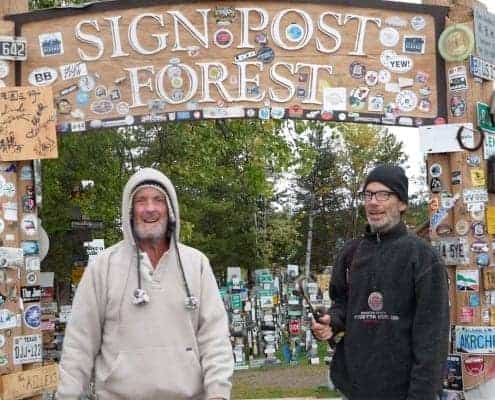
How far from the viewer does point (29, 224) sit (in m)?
5.14

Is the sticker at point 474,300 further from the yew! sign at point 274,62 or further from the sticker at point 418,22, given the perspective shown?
the sticker at point 418,22

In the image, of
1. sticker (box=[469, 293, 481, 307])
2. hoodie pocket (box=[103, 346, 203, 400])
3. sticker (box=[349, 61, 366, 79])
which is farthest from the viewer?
sticker (box=[349, 61, 366, 79])

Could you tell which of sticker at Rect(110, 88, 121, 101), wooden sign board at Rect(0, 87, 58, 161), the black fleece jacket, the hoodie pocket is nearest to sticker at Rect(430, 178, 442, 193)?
the black fleece jacket

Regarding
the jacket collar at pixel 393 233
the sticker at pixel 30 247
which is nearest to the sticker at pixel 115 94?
the sticker at pixel 30 247

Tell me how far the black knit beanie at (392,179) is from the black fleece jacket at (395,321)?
0.51 ft

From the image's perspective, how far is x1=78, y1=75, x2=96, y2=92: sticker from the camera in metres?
5.23

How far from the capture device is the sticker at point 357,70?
516 cm

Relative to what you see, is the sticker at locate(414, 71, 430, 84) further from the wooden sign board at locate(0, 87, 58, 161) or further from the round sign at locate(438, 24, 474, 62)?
the wooden sign board at locate(0, 87, 58, 161)

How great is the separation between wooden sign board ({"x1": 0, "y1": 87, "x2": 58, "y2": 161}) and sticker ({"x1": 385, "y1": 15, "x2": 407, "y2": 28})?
250 cm

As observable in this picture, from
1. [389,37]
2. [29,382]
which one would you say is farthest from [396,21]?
[29,382]

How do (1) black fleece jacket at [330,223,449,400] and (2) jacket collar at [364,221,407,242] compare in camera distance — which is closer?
(1) black fleece jacket at [330,223,449,400]

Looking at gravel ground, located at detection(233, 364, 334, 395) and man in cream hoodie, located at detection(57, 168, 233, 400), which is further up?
man in cream hoodie, located at detection(57, 168, 233, 400)

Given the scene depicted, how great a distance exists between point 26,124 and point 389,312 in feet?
10.1

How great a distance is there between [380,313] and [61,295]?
16868mm
